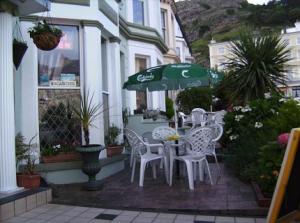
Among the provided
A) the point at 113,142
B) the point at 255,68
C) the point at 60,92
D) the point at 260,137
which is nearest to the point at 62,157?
the point at 60,92

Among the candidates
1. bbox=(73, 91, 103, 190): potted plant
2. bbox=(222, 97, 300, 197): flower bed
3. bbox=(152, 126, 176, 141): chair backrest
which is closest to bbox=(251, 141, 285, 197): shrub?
bbox=(222, 97, 300, 197): flower bed

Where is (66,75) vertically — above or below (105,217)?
above

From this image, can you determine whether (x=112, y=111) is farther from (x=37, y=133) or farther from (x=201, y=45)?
(x=201, y=45)

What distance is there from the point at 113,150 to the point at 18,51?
2.95m

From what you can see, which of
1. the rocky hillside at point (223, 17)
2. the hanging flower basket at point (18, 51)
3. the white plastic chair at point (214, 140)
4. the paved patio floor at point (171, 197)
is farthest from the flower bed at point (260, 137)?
the rocky hillside at point (223, 17)

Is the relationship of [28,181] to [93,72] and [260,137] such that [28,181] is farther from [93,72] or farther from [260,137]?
[260,137]

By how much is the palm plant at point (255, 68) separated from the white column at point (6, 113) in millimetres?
6042

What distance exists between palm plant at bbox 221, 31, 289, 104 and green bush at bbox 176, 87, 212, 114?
10692mm

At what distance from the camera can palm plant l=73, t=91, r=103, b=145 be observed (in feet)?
23.3

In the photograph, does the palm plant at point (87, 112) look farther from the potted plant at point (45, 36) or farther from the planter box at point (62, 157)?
the potted plant at point (45, 36)

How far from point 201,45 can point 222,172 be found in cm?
8747

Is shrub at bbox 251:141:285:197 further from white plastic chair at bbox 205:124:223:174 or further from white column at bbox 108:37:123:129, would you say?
white column at bbox 108:37:123:129

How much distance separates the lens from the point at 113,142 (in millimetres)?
8742

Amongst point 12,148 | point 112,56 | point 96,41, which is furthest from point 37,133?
point 112,56
